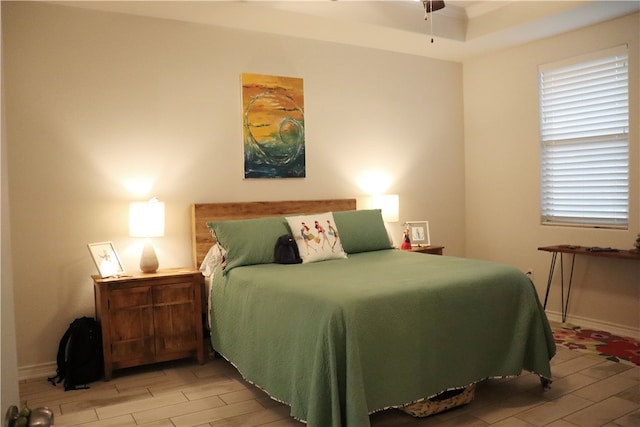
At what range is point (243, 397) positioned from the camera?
3211mm

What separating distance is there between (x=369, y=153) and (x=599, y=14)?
2.17 m

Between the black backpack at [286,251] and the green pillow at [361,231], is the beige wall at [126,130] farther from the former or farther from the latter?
the black backpack at [286,251]

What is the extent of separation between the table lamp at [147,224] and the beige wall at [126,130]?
227 mm

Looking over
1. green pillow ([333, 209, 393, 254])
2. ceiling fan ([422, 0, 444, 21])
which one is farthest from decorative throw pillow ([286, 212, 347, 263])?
ceiling fan ([422, 0, 444, 21])

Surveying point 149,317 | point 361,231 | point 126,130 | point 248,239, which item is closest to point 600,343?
point 361,231

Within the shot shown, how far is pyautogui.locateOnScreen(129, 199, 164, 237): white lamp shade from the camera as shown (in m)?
3.75

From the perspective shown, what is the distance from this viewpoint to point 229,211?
4.27m

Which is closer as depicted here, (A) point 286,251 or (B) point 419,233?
(A) point 286,251

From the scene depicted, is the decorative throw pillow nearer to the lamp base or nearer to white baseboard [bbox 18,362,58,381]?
the lamp base

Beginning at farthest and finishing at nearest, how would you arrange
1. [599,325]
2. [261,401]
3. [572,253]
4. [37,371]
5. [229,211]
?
1. [599,325]
2. [572,253]
3. [229,211]
4. [37,371]
5. [261,401]

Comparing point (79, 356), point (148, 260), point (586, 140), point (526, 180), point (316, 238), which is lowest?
point (79, 356)

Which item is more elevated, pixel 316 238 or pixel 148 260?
pixel 316 238

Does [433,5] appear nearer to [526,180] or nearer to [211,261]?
[526,180]

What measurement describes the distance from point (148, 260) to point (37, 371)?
1.03 m
